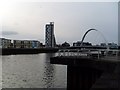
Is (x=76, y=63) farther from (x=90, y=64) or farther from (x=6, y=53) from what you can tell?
(x=6, y=53)

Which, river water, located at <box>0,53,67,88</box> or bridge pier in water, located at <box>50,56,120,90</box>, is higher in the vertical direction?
bridge pier in water, located at <box>50,56,120,90</box>

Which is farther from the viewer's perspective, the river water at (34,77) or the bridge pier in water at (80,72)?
the river water at (34,77)

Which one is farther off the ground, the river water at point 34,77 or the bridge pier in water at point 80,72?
the bridge pier in water at point 80,72

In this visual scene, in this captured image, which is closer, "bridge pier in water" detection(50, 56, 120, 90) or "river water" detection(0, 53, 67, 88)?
"bridge pier in water" detection(50, 56, 120, 90)

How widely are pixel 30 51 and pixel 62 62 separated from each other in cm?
16187

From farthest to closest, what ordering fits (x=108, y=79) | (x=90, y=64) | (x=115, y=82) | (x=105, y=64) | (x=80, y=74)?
(x=80, y=74) → (x=90, y=64) → (x=105, y=64) → (x=108, y=79) → (x=115, y=82)

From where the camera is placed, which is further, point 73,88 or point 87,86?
point 73,88

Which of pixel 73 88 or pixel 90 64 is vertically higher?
pixel 90 64

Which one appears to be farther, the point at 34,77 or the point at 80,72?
the point at 34,77

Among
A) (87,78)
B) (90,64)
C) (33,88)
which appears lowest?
(33,88)

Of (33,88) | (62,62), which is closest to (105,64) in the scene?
(62,62)

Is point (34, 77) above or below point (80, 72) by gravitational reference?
below

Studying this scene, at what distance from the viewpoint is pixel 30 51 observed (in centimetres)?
18238

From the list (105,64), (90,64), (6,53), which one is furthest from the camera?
(6,53)
